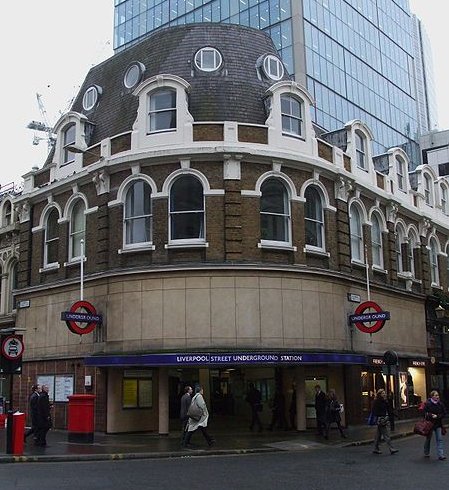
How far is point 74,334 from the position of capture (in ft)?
82.0

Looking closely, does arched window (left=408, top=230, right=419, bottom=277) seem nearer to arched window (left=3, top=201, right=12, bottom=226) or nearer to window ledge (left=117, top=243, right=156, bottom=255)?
window ledge (left=117, top=243, right=156, bottom=255)

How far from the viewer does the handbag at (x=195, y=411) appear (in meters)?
18.4

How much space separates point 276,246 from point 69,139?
1022 cm

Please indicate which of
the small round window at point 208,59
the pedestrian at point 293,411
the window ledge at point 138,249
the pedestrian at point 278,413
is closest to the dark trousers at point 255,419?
the pedestrian at point 278,413

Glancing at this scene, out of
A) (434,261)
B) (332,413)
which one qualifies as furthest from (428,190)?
(332,413)

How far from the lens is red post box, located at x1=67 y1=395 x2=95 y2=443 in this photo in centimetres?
1994

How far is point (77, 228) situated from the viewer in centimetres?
2638

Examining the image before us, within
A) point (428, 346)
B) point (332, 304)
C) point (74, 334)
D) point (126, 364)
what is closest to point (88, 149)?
point (74, 334)

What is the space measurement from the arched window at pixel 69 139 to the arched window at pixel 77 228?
83.8 inches

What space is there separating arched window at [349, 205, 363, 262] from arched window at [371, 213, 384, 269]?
1.24 metres

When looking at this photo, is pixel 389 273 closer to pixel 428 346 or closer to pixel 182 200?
pixel 428 346

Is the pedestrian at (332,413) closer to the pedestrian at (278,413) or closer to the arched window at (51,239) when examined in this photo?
the pedestrian at (278,413)

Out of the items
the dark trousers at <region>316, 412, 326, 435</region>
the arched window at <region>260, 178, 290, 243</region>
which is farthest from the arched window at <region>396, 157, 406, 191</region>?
the dark trousers at <region>316, 412, 326, 435</region>

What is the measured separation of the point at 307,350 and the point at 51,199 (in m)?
12.1
